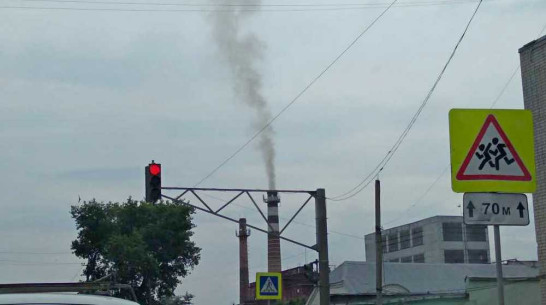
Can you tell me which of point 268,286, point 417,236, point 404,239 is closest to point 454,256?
point 417,236

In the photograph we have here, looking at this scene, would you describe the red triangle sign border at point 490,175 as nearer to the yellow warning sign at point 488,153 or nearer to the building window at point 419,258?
the yellow warning sign at point 488,153

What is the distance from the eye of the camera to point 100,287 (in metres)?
10.2

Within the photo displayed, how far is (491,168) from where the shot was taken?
8.25 meters

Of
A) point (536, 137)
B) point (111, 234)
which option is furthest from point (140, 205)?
point (536, 137)

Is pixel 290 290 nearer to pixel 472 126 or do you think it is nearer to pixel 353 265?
Result: pixel 353 265

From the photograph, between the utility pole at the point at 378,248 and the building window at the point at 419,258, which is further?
the building window at the point at 419,258

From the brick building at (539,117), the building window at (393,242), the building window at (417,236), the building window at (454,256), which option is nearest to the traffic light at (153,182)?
the brick building at (539,117)

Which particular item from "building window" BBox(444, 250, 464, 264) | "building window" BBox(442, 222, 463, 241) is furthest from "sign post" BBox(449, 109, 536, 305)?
"building window" BBox(444, 250, 464, 264)

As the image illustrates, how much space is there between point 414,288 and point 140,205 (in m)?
20.8

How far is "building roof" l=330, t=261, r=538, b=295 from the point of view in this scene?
56.9 metres

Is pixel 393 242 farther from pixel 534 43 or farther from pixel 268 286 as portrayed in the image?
pixel 534 43

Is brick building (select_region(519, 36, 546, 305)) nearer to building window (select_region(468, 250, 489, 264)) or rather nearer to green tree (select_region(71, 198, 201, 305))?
green tree (select_region(71, 198, 201, 305))

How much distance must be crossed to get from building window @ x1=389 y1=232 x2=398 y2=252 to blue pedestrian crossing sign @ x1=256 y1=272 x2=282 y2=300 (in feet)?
240

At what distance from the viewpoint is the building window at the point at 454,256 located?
309ft
